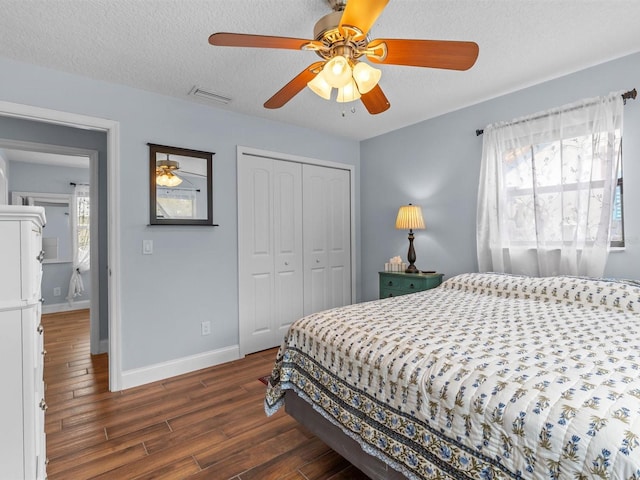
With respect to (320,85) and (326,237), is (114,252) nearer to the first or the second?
(320,85)

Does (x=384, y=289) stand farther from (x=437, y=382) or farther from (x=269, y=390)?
(x=437, y=382)

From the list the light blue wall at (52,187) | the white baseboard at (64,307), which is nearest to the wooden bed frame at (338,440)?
the white baseboard at (64,307)

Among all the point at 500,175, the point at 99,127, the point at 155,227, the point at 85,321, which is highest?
the point at 99,127

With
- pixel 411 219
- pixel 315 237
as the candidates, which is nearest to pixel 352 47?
pixel 411 219

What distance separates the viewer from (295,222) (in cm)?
371

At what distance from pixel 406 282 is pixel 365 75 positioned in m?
2.09

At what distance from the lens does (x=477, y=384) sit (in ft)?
3.47

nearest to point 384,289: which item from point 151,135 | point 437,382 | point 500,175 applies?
point 500,175

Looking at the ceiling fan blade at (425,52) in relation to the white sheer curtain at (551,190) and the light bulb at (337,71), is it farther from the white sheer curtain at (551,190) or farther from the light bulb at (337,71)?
the white sheer curtain at (551,190)

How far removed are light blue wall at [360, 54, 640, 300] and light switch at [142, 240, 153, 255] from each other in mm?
2468

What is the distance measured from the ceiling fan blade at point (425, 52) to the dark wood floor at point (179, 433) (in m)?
2.03

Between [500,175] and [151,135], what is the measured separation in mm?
2948

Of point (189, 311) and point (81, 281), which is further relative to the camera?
point (81, 281)

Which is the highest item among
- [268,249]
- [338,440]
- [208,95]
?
[208,95]
